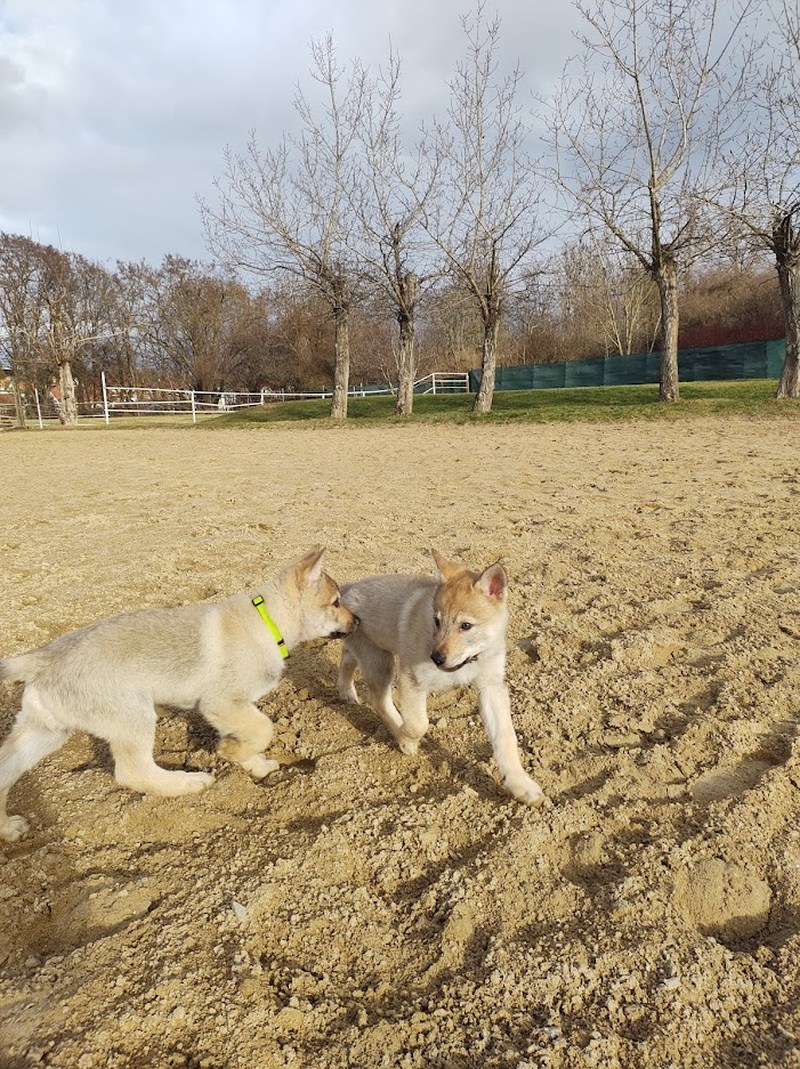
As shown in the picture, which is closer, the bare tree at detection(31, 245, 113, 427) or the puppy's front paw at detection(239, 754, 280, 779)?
the puppy's front paw at detection(239, 754, 280, 779)

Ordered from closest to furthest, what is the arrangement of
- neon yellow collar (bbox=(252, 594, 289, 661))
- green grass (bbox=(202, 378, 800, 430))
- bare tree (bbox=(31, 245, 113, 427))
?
1. neon yellow collar (bbox=(252, 594, 289, 661))
2. green grass (bbox=(202, 378, 800, 430))
3. bare tree (bbox=(31, 245, 113, 427))

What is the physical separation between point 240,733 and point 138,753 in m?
0.52

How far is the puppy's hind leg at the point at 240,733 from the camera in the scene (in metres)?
3.51

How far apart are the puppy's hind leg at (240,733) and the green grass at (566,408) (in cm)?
2143

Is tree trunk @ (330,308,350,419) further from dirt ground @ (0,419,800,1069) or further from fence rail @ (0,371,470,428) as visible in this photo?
dirt ground @ (0,419,800,1069)

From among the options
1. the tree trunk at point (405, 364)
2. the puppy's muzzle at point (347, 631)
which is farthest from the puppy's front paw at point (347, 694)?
the tree trunk at point (405, 364)

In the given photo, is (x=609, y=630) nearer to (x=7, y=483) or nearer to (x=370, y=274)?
(x=7, y=483)

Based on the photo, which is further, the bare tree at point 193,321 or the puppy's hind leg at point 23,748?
the bare tree at point 193,321

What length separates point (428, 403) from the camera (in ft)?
116

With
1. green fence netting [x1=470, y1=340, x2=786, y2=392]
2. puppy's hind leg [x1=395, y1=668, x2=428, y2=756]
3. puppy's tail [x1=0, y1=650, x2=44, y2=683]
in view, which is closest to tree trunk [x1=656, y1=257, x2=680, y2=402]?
green fence netting [x1=470, y1=340, x2=786, y2=392]

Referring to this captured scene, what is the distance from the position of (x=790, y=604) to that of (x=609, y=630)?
1.50 meters

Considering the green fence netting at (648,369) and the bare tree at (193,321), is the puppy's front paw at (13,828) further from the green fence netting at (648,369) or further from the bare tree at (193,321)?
the bare tree at (193,321)

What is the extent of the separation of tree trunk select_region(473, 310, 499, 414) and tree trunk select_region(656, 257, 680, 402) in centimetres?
707

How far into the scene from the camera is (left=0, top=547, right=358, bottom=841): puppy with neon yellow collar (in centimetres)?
321
